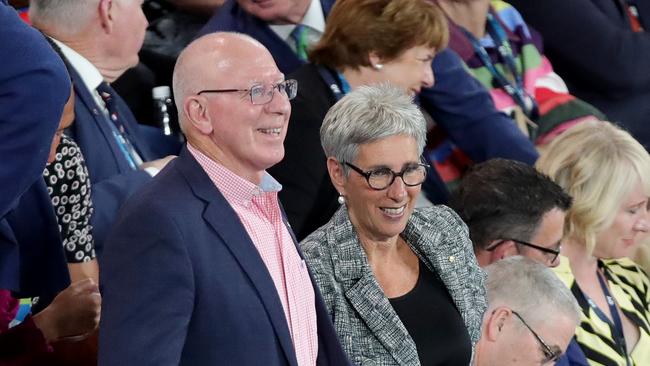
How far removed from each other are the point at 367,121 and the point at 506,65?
6.67ft

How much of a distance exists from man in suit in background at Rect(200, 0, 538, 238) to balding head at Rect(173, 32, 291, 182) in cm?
169

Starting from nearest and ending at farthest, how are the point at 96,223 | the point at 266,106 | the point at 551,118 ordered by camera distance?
the point at 266,106 < the point at 96,223 < the point at 551,118

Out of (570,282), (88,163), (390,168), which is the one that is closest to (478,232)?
(570,282)

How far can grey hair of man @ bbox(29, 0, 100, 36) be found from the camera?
13.3 feet

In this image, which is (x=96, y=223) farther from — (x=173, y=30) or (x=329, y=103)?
(x=173, y=30)

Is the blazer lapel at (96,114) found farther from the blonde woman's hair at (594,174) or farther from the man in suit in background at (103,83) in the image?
the blonde woman's hair at (594,174)

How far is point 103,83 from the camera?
4.05m

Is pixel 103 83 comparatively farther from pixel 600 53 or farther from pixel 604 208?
pixel 600 53

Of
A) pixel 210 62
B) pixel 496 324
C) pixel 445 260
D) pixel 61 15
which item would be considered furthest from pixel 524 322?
pixel 61 15

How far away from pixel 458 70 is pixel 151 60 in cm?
110

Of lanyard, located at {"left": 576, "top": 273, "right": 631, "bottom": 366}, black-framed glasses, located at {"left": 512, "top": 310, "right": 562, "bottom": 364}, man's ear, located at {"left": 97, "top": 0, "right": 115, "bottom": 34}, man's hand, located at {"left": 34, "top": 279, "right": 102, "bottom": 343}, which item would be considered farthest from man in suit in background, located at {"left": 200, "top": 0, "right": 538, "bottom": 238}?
man's hand, located at {"left": 34, "top": 279, "right": 102, "bottom": 343}

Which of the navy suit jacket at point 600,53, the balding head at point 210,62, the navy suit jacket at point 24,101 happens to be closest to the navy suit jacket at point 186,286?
the balding head at point 210,62

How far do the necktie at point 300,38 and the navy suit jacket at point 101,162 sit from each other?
2.99ft

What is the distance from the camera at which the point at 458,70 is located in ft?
16.4
